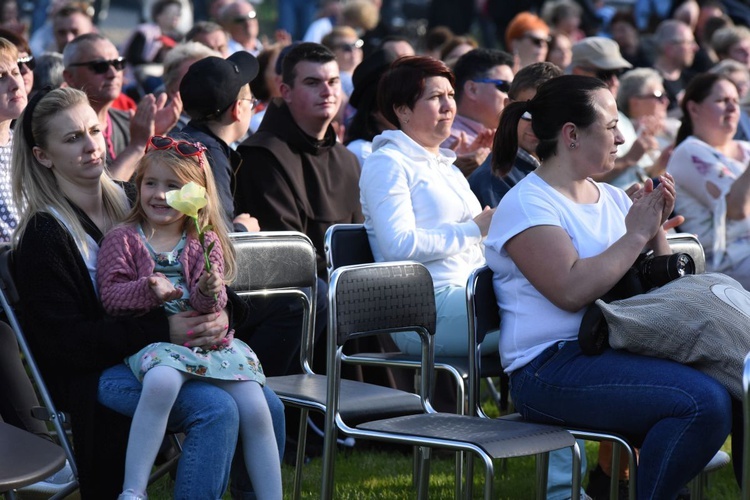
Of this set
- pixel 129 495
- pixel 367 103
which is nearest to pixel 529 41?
pixel 367 103

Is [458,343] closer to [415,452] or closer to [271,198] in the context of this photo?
[415,452]

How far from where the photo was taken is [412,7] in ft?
48.5

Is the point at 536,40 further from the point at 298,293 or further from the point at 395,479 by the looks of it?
the point at 298,293

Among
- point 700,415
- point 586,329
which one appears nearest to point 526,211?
point 586,329

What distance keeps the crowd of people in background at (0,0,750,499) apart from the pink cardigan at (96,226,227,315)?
0.25ft

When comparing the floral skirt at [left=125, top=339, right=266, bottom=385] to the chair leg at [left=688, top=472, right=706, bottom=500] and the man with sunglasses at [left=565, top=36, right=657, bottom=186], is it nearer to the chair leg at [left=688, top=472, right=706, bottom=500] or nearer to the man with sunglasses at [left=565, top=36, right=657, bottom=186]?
the chair leg at [left=688, top=472, right=706, bottom=500]

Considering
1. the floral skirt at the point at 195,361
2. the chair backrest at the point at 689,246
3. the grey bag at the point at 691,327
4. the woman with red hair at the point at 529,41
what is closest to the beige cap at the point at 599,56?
the woman with red hair at the point at 529,41

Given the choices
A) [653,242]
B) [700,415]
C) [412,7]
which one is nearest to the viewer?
[700,415]

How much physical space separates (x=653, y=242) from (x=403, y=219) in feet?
3.19

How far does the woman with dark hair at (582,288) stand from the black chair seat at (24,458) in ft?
4.33

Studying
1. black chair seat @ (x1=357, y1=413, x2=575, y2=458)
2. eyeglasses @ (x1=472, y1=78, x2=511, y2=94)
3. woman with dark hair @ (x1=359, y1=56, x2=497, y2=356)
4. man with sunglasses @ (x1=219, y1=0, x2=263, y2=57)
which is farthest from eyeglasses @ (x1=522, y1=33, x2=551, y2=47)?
black chair seat @ (x1=357, y1=413, x2=575, y2=458)

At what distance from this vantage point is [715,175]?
565 cm

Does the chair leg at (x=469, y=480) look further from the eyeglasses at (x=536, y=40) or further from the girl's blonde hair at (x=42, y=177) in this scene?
the eyeglasses at (x=536, y=40)

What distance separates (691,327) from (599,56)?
3820 mm
